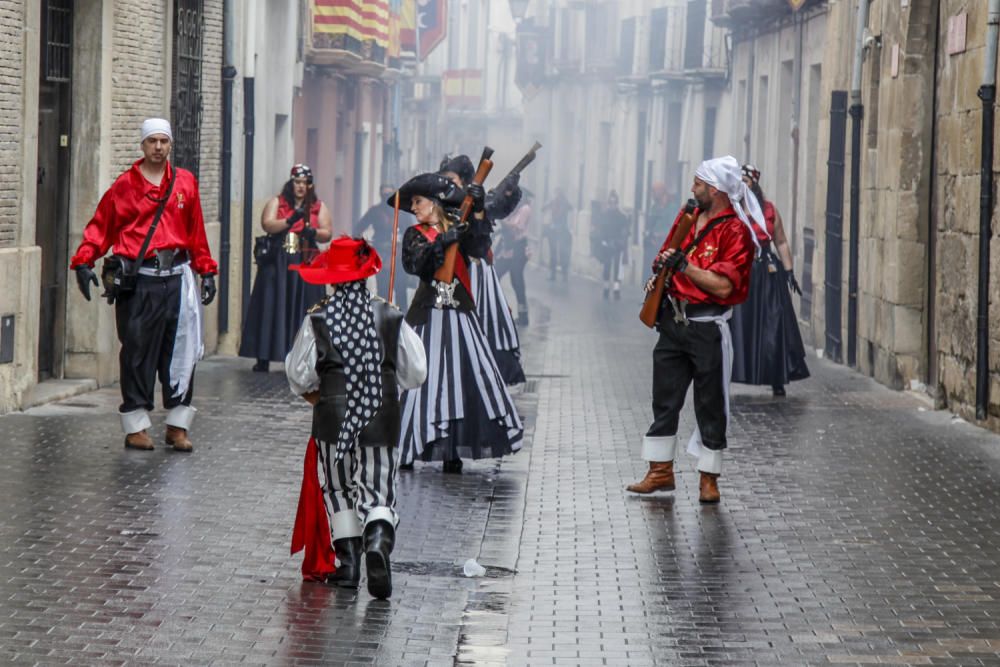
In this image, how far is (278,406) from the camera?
13656mm

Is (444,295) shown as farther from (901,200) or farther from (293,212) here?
(901,200)

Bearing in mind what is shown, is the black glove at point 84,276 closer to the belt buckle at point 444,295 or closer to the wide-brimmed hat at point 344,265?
the belt buckle at point 444,295

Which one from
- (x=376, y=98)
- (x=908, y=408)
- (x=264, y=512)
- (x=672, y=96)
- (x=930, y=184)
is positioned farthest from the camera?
(x=376, y=98)

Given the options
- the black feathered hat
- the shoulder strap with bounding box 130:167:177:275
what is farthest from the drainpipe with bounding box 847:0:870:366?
the shoulder strap with bounding box 130:167:177:275

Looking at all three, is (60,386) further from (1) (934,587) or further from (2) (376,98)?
(2) (376,98)

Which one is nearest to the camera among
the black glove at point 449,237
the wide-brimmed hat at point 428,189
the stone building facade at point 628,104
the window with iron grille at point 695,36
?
the wide-brimmed hat at point 428,189

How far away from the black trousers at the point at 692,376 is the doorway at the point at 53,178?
5.19 meters

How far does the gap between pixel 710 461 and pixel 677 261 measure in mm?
1001

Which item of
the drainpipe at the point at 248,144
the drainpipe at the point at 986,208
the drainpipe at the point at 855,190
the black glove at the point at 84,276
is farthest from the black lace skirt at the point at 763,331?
the drainpipe at the point at 248,144

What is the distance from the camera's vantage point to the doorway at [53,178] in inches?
541

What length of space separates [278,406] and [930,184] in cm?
576

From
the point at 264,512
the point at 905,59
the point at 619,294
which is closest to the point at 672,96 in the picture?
the point at 619,294

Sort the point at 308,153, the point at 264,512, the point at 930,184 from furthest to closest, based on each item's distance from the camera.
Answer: the point at 308,153
the point at 930,184
the point at 264,512

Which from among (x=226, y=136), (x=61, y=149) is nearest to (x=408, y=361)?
(x=61, y=149)
